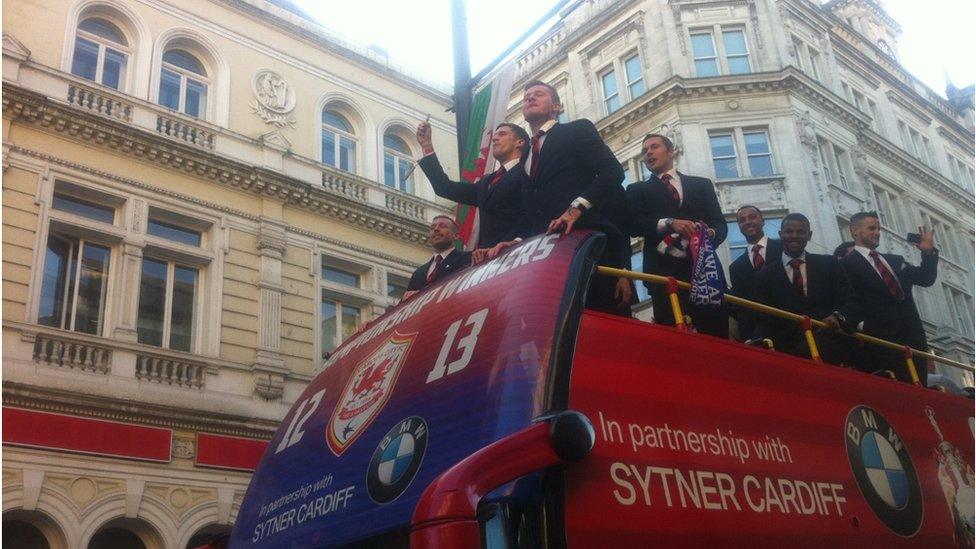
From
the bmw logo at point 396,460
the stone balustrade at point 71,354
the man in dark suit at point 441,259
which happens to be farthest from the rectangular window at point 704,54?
the bmw logo at point 396,460

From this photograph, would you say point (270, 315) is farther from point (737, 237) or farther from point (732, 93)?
point (732, 93)

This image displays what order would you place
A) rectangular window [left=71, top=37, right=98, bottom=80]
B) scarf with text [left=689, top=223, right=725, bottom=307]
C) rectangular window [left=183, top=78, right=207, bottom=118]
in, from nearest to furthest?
scarf with text [left=689, top=223, right=725, bottom=307] → rectangular window [left=71, top=37, right=98, bottom=80] → rectangular window [left=183, top=78, right=207, bottom=118]

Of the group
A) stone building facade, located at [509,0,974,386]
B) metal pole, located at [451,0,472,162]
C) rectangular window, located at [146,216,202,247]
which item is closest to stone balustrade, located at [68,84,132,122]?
rectangular window, located at [146,216,202,247]

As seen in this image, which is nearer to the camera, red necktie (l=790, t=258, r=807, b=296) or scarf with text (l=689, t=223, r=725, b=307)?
scarf with text (l=689, t=223, r=725, b=307)

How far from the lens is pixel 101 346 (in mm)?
13617

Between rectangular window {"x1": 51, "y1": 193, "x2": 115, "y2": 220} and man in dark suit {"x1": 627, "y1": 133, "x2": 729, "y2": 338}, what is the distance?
40.5 feet

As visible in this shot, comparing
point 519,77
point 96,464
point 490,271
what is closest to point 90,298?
point 96,464

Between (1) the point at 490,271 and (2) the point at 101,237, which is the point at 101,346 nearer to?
(2) the point at 101,237

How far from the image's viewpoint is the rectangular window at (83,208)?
1459cm

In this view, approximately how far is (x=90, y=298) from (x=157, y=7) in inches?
265

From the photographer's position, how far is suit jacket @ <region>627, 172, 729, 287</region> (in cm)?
529

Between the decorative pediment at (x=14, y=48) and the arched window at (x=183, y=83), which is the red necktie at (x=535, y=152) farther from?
the arched window at (x=183, y=83)

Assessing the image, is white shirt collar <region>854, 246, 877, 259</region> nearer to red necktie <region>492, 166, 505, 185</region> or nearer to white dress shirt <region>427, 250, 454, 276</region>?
red necktie <region>492, 166, 505, 185</region>

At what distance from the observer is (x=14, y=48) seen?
47.1 ft
